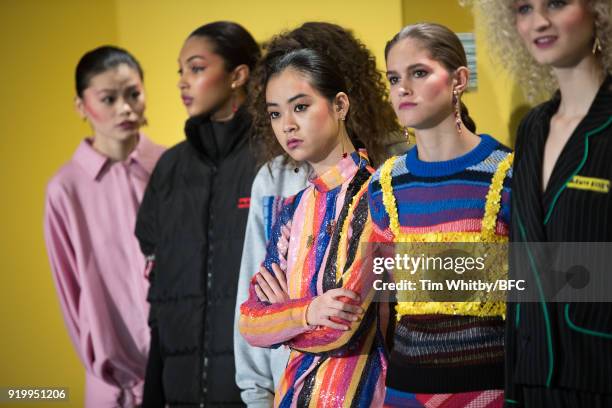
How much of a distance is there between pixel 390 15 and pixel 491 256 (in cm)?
141

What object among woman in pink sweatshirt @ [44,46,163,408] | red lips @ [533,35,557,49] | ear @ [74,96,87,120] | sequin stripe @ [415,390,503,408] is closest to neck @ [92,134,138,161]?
woman in pink sweatshirt @ [44,46,163,408]

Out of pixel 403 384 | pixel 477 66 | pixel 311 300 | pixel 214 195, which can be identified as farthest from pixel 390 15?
pixel 403 384

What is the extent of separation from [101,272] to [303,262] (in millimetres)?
1487

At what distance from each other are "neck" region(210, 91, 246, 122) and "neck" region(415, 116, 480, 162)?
1.25 metres

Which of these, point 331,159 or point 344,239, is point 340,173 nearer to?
point 331,159

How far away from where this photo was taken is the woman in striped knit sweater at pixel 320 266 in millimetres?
2258

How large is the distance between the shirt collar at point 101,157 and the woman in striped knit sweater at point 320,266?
1.36m

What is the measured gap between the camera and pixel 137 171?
3.83 metres

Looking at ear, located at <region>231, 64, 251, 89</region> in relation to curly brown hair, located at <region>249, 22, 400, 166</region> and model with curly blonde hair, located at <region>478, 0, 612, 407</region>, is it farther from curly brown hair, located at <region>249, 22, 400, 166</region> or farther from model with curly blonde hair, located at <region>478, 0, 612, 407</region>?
model with curly blonde hair, located at <region>478, 0, 612, 407</region>

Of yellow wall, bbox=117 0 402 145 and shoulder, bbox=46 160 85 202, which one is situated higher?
yellow wall, bbox=117 0 402 145

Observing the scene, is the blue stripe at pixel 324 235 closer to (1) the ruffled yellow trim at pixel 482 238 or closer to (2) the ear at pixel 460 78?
(1) the ruffled yellow trim at pixel 482 238

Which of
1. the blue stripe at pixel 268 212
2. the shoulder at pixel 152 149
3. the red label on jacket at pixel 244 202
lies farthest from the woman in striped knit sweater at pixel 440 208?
the shoulder at pixel 152 149

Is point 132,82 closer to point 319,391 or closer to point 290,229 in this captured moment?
point 290,229

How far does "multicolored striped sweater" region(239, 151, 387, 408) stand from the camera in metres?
2.26
